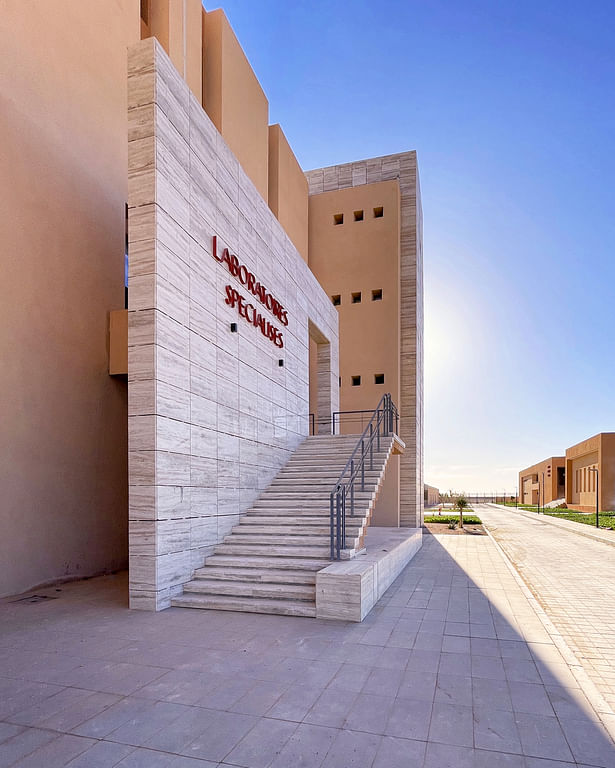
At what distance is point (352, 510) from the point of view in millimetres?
8938

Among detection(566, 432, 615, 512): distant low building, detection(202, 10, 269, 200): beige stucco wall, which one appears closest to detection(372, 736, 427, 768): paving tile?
detection(202, 10, 269, 200): beige stucco wall

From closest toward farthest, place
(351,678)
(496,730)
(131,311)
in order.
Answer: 1. (496,730)
2. (351,678)
3. (131,311)

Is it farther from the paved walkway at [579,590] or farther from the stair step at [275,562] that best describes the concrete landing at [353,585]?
the paved walkway at [579,590]

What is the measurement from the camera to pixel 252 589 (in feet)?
24.8

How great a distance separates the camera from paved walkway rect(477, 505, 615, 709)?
19.5ft

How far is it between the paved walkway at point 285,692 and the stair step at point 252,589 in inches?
20.2

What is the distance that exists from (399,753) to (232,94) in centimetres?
1574

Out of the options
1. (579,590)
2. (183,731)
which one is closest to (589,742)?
(183,731)

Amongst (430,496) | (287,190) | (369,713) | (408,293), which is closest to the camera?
(369,713)

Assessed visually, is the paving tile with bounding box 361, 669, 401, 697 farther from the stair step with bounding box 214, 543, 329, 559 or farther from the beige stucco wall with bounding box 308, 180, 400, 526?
the beige stucco wall with bounding box 308, 180, 400, 526

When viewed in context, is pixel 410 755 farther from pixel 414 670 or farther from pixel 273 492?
pixel 273 492

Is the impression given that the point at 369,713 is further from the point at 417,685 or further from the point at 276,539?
the point at 276,539

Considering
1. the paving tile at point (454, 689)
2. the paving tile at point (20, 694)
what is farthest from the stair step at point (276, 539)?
the paving tile at point (20, 694)

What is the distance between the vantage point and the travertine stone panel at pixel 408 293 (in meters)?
22.3
